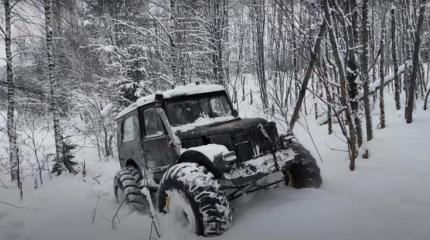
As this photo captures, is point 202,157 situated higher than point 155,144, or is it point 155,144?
point 155,144

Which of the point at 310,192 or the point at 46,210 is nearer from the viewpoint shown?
the point at 310,192

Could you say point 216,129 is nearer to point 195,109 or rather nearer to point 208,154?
point 208,154

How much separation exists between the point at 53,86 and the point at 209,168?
912cm

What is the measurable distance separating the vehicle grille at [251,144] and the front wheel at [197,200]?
563 millimetres

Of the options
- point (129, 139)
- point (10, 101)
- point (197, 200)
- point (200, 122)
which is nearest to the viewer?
point (197, 200)

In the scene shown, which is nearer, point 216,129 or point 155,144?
point 216,129

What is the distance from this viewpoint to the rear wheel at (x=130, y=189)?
6.00 m

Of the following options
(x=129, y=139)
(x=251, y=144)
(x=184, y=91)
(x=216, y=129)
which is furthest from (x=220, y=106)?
(x=129, y=139)

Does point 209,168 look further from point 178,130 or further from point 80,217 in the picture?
point 80,217

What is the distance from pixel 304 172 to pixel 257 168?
0.97 meters

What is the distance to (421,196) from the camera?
4.62m

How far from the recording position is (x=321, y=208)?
451cm

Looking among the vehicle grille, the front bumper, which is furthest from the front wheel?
the vehicle grille

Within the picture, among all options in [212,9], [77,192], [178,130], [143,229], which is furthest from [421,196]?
[212,9]
